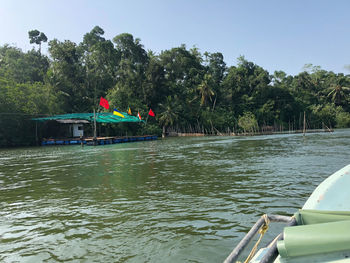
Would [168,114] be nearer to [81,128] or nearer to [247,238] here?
[81,128]

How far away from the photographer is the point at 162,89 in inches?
2024

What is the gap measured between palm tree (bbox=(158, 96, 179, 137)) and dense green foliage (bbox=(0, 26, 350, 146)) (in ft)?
0.54

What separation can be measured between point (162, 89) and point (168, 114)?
6005mm

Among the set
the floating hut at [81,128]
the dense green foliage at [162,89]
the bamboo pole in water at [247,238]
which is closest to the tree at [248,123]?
the dense green foliage at [162,89]

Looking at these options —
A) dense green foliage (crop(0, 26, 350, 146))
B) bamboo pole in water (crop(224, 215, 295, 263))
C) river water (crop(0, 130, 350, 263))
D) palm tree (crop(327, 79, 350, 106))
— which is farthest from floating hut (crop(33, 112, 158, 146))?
palm tree (crop(327, 79, 350, 106))

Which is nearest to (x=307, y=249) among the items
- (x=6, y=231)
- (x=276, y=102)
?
(x=6, y=231)

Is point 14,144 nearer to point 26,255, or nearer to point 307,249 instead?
point 26,255

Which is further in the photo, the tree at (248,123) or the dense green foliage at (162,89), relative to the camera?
the tree at (248,123)

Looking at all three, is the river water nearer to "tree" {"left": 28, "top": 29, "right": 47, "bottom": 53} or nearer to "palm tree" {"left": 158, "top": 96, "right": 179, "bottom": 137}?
"palm tree" {"left": 158, "top": 96, "right": 179, "bottom": 137}

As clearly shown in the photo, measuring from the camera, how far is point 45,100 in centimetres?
3788

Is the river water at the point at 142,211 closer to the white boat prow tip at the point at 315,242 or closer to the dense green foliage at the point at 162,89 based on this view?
the white boat prow tip at the point at 315,242

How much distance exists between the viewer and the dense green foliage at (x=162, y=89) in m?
43.5

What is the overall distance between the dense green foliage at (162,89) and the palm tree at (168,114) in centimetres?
17

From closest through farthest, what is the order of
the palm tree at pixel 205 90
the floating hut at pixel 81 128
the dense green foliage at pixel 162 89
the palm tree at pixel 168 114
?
the floating hut at pixel 81 128 < the dense green foliage at pixel 162 89 < the palm tree at pixel 168 114 < the palm tree at pixel 205 90
